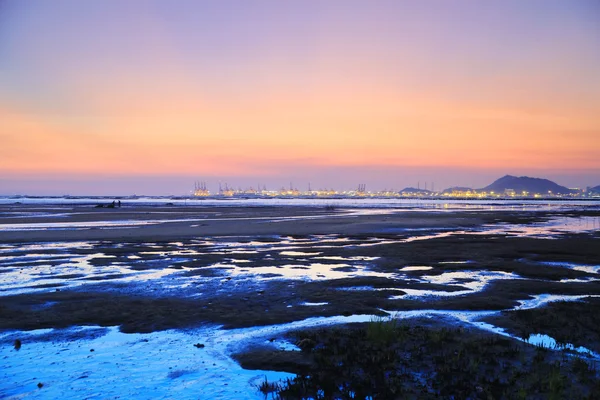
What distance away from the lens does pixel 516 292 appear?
11.9m

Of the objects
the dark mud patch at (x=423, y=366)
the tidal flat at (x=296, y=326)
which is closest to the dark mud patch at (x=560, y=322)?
the tidal flat at (x=296, y=326)

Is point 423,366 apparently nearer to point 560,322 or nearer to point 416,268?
point 560,322

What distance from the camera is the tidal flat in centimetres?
617

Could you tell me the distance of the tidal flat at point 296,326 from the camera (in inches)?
243

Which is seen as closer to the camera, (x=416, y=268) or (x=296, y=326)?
(x=296, y=326)

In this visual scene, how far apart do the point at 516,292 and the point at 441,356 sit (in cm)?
618

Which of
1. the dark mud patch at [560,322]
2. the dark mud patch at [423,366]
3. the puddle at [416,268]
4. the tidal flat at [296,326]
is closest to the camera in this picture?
the dark mud patch at [423,366]

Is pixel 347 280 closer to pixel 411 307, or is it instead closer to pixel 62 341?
pixel 411 307

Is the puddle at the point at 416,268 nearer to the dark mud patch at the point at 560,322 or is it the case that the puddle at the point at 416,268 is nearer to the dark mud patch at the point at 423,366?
the dark mud patch at the point at 560,322

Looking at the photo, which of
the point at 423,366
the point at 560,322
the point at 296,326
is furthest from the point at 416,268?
the point at 423,366

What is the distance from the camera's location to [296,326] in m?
8.90

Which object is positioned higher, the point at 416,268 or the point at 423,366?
the point at 423,366

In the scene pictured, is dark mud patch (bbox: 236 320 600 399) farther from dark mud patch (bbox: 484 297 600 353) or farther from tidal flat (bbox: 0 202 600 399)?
dark mud patch (bbox: 484 297 600 353)

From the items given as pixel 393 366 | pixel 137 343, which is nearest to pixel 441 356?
pixel 393 366
